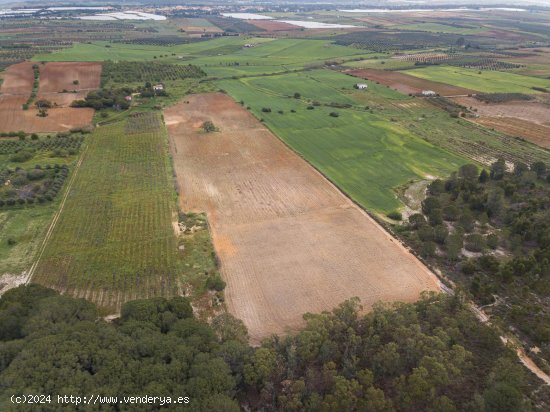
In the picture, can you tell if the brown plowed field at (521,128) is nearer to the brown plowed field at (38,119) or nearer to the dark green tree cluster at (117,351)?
the dark green tree cluster at (117,351)

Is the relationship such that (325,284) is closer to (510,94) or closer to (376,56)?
(510,94)

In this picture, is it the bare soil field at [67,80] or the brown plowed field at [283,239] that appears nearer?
the brown plowed field at [283,239]

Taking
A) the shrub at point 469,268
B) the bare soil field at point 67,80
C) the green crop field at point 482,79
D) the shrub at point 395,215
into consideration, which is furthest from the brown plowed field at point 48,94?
the green crop field at point 482,79

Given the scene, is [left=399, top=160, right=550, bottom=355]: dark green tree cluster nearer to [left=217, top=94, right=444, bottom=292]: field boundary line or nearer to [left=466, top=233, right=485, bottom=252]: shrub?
[left=466, top=233, right=485, bottom=252]: shrub

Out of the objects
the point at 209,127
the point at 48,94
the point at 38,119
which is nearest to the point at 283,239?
the point at 209,127

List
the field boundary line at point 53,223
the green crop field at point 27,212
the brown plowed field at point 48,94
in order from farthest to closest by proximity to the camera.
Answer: the brown plowed field at point 48,94 < the green crop field at point 27,212 < the field boundary line at point 53,223
